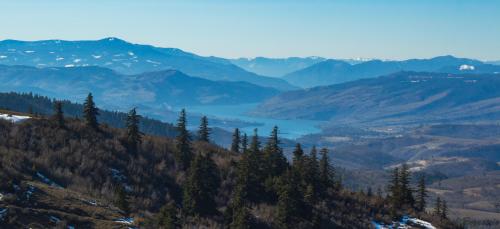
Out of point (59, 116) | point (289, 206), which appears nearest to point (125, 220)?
point (289, 206)

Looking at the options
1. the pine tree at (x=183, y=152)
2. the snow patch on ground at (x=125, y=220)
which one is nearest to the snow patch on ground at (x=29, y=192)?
the snow patch on ground at (x=125, y=220)

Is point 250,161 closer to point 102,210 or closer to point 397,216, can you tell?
point 397,216

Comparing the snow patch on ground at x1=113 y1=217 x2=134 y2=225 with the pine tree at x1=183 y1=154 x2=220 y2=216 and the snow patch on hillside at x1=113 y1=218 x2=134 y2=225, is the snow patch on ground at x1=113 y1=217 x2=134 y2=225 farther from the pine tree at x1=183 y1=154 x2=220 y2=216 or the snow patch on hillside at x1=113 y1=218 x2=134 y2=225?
the pine tree at x1=183 y1=154 x2=220 y2=216

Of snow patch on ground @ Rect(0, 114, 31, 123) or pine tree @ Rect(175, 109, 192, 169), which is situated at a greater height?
snow patch on ground @ Rect(0, 114, 31, 123)

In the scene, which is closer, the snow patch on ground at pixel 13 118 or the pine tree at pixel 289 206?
→ the pine tree at pixel 289 206

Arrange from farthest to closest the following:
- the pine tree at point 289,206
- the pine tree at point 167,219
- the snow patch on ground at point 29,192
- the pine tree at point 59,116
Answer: the pine tree at point 59,116 → the pine tree at point 289,206 → the pine tree at point 167,219 → the snow patch on ground at point 29,192

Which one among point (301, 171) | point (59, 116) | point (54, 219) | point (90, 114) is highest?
point (90, 114)

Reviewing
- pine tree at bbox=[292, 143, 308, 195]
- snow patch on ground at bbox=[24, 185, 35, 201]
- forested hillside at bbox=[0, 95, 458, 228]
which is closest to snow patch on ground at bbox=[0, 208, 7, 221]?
forested hillside at bbox=[0, 95, 458, 228]

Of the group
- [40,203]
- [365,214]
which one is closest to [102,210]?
[40,203]

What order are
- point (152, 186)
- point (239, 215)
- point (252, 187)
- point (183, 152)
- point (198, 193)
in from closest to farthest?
point (239, 215) → point (198, 193) → point (152, 186) → point (252, 187) → point (183, 152)

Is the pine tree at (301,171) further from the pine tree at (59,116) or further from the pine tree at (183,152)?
the pine tree at (59,116)

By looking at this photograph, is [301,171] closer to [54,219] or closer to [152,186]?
[152,186]

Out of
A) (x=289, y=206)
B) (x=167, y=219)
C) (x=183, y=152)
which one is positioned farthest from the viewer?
(x=183, y=152)
